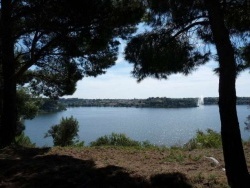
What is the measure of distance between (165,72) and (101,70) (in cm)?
582

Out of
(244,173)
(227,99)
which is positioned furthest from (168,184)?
(227,99)

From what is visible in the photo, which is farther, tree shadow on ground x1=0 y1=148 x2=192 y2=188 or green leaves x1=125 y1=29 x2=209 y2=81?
green leaves x1=125 y1=29 x2=209 y2=81

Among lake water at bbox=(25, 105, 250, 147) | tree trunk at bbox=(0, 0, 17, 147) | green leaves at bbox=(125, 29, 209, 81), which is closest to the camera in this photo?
green leaves at bbox=(125, 29, 209, 81)

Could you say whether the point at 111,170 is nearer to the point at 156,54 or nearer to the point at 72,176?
the point at 72,176

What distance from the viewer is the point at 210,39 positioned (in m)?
7.81

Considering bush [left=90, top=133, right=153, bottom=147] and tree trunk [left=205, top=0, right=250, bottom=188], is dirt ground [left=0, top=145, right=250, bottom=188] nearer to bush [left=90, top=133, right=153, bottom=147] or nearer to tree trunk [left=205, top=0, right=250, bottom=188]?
tree trunk [left=205, top=0, right=250, bottom=188]

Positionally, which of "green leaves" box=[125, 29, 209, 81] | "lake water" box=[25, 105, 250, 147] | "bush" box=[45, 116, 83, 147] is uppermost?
"green leaves" box=[125, 29, 209, 81]

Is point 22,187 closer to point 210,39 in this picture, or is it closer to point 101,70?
point 210,39

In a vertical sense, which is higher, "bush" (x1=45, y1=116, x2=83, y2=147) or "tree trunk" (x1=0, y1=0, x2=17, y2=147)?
"tree trunk" (x1=0, y1=0, x2=17, y2=147)

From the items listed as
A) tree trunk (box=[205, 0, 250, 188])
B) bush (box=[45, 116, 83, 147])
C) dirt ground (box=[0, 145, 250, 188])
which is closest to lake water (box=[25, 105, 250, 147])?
bush (box=[45, 116, 83, 147])

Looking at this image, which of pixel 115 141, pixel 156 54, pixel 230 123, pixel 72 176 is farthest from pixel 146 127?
pixel 230 123

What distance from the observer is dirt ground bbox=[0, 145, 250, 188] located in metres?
6.01

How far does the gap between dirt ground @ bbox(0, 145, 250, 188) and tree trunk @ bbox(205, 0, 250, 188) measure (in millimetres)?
279

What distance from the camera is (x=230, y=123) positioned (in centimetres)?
570
